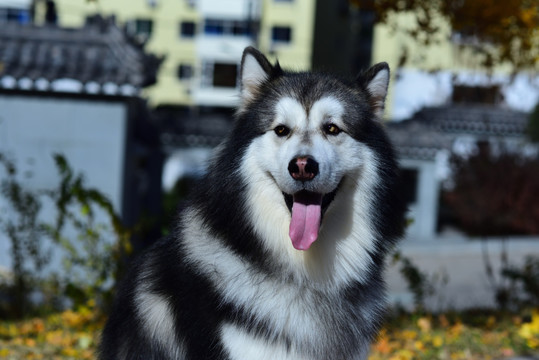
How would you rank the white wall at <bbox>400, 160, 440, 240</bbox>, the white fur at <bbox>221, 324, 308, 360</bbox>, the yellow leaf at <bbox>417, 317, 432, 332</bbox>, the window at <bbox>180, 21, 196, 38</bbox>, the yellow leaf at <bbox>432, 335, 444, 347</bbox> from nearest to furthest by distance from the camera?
the white fur at <bbox>221, 324, 308, 360</bbox> < the yellow leaf at <bbox>432, 335, 444, 347</bbox> < the yellow leaf at <bbox>417, 317, 432, 332</bbox> < the white wall at <bbox>400, 160, 440, 240</bbox> < the window at <bbox>180, 21, 196, 38</bbox>

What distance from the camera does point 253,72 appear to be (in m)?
3.40

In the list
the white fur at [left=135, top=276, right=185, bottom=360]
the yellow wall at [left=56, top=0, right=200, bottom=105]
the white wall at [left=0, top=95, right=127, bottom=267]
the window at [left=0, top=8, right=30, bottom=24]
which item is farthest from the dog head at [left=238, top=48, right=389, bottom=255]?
the yellow wall at [left=56, top=0, right=200, bottom=105]

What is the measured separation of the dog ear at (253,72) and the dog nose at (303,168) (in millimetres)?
578

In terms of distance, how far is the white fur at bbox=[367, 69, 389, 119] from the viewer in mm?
3455

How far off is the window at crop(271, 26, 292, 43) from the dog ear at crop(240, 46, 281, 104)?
113 ft

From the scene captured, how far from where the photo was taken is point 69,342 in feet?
19.5

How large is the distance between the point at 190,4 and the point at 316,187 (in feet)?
125

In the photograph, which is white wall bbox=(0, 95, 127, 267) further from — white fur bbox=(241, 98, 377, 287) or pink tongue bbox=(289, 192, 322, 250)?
pink tongue bbox=(289, 192, 322, 250)

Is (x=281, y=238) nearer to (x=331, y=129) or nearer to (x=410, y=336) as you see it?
(x=331, y=129)

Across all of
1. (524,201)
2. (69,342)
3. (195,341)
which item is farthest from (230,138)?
(524,201)

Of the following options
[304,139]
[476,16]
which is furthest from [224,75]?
[304,139]

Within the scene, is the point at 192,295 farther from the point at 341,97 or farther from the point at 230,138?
the point at 341,97

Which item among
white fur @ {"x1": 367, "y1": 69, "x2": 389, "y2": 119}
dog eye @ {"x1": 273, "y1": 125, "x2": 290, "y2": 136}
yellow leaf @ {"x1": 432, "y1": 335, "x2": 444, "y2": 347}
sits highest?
white fur @ {"x1": 367, "y1": 69, "x2": 389, "y2": 119}

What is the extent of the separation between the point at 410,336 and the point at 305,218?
347 centimetres
